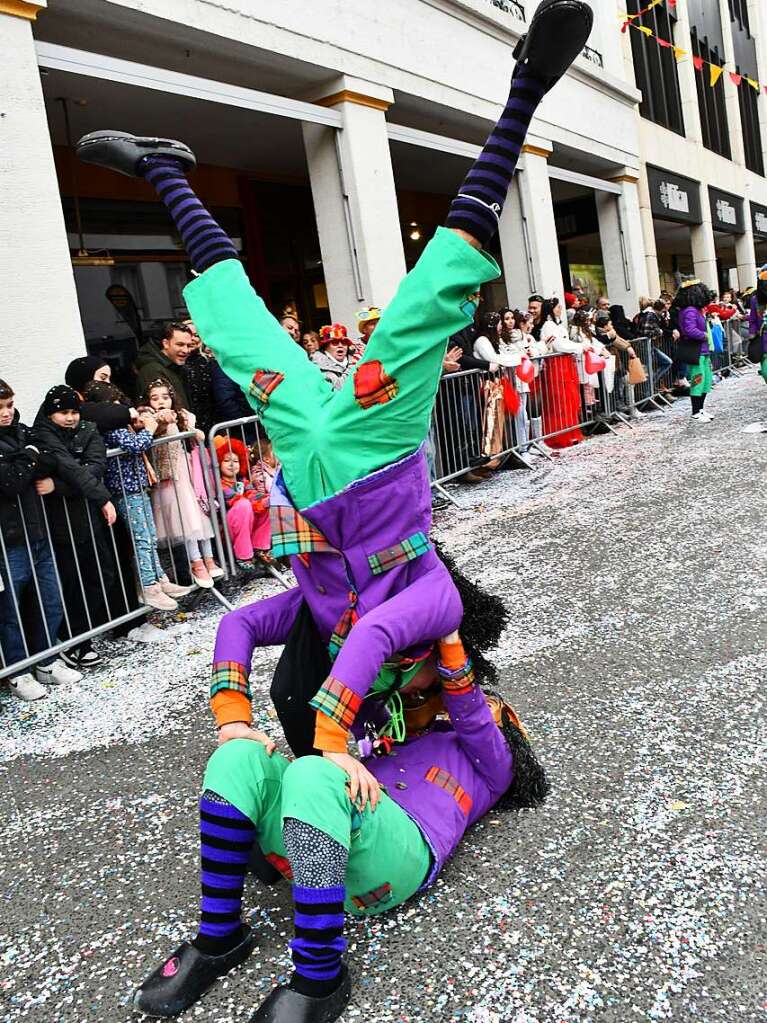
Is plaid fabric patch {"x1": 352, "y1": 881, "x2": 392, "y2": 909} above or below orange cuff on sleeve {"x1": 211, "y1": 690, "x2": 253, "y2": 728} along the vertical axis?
below

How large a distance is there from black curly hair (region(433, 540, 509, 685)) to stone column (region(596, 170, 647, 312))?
1772 cm

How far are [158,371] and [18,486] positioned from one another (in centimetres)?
210

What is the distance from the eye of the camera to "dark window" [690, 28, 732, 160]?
25.4 meters

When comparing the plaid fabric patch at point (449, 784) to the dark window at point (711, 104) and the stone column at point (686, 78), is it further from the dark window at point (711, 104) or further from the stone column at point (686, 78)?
the dark window at point (711, 104)

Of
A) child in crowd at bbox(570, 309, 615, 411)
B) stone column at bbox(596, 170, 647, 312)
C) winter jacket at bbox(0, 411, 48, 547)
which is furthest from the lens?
stone column at bbox(596, 170, 647, 312)

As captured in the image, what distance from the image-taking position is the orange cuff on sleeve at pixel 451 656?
2.27 m

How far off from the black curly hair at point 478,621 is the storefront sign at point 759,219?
31.5m

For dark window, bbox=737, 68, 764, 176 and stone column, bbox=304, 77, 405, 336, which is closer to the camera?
stone column, bbox=304, 77, 405, 336

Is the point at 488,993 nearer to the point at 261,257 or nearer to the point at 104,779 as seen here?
the point at 104,779

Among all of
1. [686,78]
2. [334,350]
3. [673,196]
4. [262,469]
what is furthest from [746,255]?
[262,469]

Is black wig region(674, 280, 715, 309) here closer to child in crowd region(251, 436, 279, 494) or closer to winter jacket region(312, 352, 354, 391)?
winter jacket region(312, 352, 354, 391)

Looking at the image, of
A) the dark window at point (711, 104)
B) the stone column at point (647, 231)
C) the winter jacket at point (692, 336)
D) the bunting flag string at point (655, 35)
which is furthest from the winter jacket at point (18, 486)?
the dark window at point (711, 104)

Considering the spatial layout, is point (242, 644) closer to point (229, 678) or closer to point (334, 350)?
point (229, 678)

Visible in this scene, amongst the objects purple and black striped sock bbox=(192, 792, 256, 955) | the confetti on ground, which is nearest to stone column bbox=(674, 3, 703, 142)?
the confetti on ground
